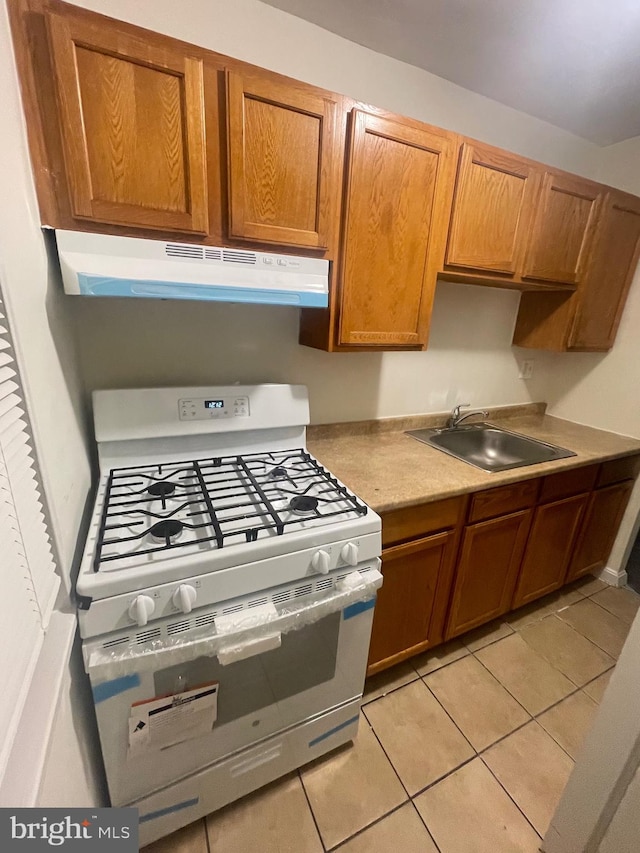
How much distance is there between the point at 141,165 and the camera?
3.13ft

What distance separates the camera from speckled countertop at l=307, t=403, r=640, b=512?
1308 millimetres

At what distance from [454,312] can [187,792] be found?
6.92 ft

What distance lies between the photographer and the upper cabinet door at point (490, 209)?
4.54 feet

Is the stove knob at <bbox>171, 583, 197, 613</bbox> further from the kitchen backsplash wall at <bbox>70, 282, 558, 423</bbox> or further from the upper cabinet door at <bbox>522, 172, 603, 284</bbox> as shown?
the upper cabinet door at <bbox>522, 172, 603, 284</bbox>

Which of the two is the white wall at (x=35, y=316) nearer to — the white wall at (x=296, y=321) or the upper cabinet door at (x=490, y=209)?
the white wall at (x=296, y=321)

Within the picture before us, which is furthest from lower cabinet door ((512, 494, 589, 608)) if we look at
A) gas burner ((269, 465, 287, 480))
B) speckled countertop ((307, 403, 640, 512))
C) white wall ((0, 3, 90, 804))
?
white wall ((0, 3, 90, 804))

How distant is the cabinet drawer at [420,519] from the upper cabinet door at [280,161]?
0.93m

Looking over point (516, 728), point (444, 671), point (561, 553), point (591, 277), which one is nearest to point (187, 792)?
point (444, 671)

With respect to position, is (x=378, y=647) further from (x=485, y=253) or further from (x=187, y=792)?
(x=485, y=253)

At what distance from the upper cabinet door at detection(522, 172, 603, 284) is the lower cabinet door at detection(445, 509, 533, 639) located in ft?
3.62

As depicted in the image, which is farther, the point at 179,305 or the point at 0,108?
the point at 179,305

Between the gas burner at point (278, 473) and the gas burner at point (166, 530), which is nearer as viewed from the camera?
the gas burner at point (166, 530)

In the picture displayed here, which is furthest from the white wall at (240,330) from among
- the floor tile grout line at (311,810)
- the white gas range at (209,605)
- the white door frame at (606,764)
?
the white door frame at (606,764)

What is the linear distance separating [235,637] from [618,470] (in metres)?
2.06
